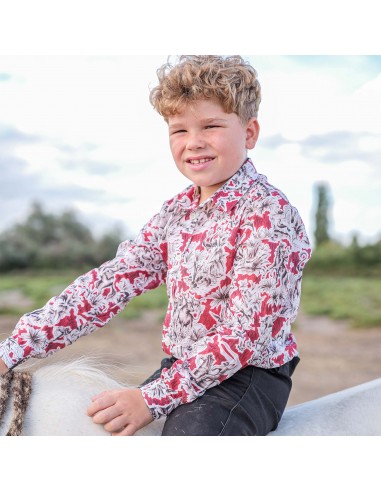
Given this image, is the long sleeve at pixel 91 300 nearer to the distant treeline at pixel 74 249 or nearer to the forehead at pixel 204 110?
the forehead at pixel 204 110

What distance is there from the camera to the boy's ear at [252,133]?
1634 mm

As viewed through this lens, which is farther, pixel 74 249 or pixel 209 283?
pixel 74 249

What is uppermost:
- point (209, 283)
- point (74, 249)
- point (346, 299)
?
point (209, 283)

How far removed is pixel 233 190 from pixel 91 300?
0.49m

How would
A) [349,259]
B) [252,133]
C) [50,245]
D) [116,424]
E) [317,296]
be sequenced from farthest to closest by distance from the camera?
[50,245]
[349,259]
[317,296]
[252,133]
[116,424]

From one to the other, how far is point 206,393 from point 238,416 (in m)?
0.09

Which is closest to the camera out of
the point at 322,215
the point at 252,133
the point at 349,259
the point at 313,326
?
the point at 252,133

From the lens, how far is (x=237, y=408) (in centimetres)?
143

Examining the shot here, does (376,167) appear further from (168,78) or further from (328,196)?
(168,78)

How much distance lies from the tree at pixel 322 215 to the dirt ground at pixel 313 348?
1.12 metres

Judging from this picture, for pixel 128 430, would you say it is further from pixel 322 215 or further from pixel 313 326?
pixel 322 215

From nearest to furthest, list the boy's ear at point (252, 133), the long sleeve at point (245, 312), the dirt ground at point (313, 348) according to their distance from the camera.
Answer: the long sleeve at point (245, 312)
the boy's ear at point (252, 133)
the dirt ground at point (313, 348)

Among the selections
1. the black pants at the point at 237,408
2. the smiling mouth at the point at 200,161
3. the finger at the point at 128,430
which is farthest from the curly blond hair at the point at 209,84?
the finger at the point at 128,430

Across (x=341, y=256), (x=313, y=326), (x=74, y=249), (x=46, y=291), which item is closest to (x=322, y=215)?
(x=341, y=256)
